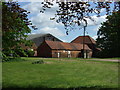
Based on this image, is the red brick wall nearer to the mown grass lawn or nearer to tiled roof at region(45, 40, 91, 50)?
tiled roof at region(45, 40, 91, 50)

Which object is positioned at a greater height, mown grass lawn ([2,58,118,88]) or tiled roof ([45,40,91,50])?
tiled roof ([45,40,91,50])

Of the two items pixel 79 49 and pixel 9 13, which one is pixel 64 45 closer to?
pixel 79 49

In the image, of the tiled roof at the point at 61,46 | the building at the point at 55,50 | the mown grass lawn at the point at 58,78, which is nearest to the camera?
the mown grass lawn at the point at 58,78

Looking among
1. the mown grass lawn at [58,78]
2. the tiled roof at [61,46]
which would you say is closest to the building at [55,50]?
the tiled roof at [61,46]

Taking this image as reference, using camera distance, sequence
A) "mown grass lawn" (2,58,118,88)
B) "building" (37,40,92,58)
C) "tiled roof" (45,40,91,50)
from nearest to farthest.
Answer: "mown grass lawn" (2,58,118,88) < "building" (37,40,92,58) < "tiled roof" (45,40,91,50)

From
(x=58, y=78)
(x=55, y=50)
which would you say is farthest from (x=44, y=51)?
(x=58, y=78)

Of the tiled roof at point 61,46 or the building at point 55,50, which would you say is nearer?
the building at point 55,50

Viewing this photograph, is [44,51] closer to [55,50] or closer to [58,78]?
[55,50]

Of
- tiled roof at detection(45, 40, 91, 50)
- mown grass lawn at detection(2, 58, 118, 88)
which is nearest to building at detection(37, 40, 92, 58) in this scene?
tiled roof at detection(45, 40, 91, 50)

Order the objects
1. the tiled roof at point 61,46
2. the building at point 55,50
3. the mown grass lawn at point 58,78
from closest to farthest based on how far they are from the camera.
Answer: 1. the mown grass lawn at point 58,78
2. the building at point 55,50
3. the tiled roof at point 61,46

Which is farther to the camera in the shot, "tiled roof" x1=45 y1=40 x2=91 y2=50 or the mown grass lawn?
"tiled roof" x1=45 y1=40 x2=91 y2=50

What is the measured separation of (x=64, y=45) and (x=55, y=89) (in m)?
33.8

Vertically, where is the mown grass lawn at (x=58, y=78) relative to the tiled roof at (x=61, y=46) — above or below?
below

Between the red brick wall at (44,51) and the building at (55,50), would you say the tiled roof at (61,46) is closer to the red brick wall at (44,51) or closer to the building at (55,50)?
the building at (55,50)
